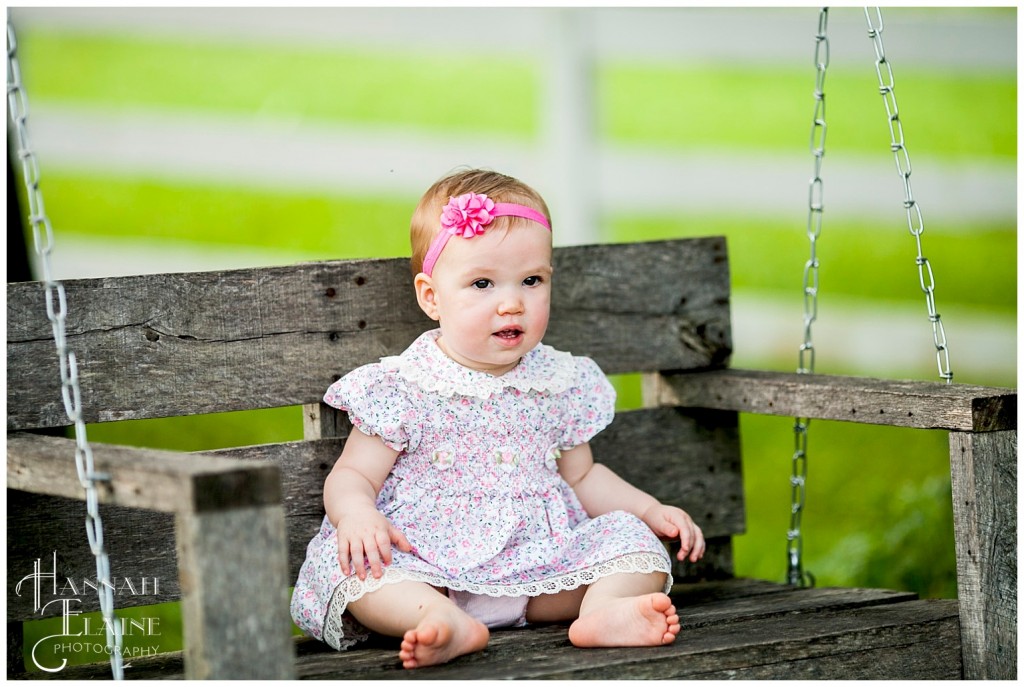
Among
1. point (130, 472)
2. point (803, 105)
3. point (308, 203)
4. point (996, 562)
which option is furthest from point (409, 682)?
point (803, 105)

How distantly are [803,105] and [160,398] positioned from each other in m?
4.94

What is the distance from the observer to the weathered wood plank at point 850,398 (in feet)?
7.95

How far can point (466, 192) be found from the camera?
2.51 meters

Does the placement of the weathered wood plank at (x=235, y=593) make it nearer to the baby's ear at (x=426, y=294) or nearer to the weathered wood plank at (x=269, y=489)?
the weathered wood plank at (x=269, y=489)

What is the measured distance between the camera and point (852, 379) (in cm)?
273

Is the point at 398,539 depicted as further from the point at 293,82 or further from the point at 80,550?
the point at 293,82

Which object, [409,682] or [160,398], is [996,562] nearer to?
[409,682]

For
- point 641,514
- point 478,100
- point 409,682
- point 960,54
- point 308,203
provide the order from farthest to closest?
point 478,100 < point 308,203 < point 960,54 < point 641,514 < point 409,682

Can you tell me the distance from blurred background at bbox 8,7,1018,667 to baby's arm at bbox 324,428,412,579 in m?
2.13

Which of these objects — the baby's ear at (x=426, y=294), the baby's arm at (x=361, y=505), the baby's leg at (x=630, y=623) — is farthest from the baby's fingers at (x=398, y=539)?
the baby's ear at (x=426, y=294)

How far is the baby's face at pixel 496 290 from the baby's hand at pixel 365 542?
1.21ft

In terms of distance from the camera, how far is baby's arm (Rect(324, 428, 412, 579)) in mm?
2291

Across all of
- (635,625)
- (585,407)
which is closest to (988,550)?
(635,625)

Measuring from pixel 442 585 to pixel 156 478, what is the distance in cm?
68
